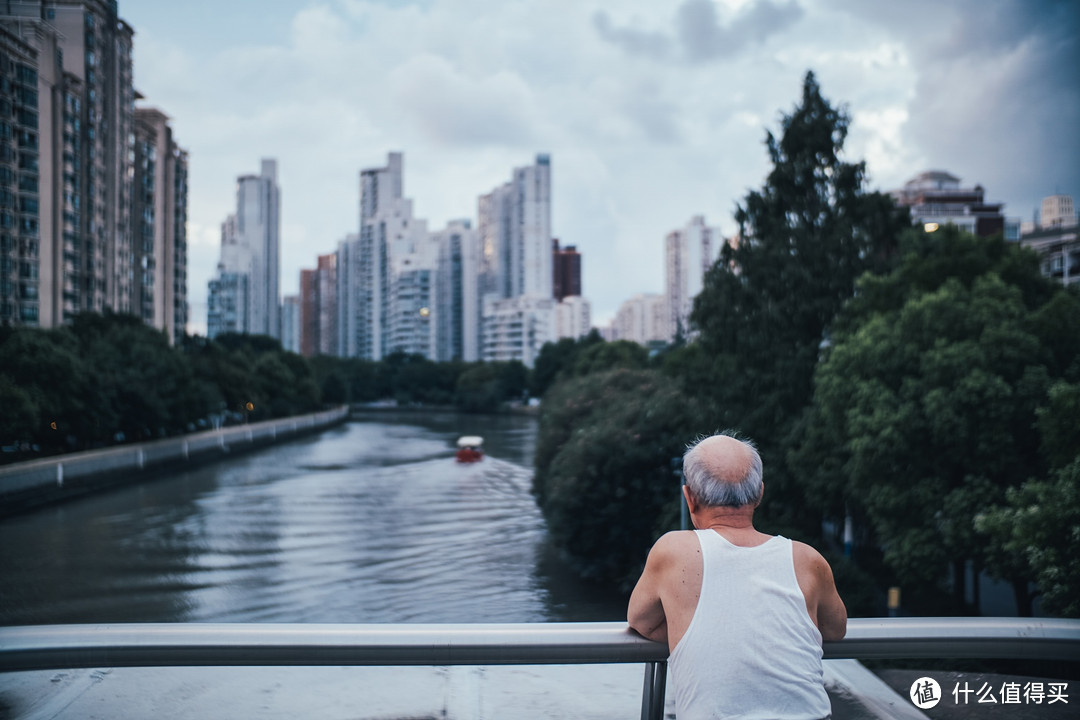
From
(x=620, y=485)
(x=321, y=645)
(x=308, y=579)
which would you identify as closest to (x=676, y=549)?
(x=321, y=645)

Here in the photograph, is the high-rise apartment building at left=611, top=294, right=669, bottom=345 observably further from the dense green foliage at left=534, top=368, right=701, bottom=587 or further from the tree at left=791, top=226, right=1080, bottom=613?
the tree at left=791, top=226, right=1080, bottom=613

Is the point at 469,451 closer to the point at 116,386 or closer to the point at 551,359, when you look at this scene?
the point at 116,386

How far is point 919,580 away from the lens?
39.4 feet

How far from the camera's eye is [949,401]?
10289 millimetres

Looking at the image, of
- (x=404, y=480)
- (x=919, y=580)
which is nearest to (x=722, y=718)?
(x=919, y=580)

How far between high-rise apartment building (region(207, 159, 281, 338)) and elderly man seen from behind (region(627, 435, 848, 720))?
14303cm

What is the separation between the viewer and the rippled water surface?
1383 centimetres

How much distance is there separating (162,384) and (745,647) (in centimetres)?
2426

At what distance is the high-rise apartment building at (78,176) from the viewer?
726 centimetres

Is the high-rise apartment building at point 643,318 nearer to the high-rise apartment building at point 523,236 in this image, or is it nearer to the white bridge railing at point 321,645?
the high-rise apartment building at point 523,236

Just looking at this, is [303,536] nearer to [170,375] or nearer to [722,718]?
[170,375]

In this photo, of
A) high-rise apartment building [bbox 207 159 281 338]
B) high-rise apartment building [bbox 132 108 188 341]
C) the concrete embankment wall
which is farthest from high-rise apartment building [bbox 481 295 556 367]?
the concrete embankment wall

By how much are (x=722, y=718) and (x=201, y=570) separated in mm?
19142

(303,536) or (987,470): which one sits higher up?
(987,470)
